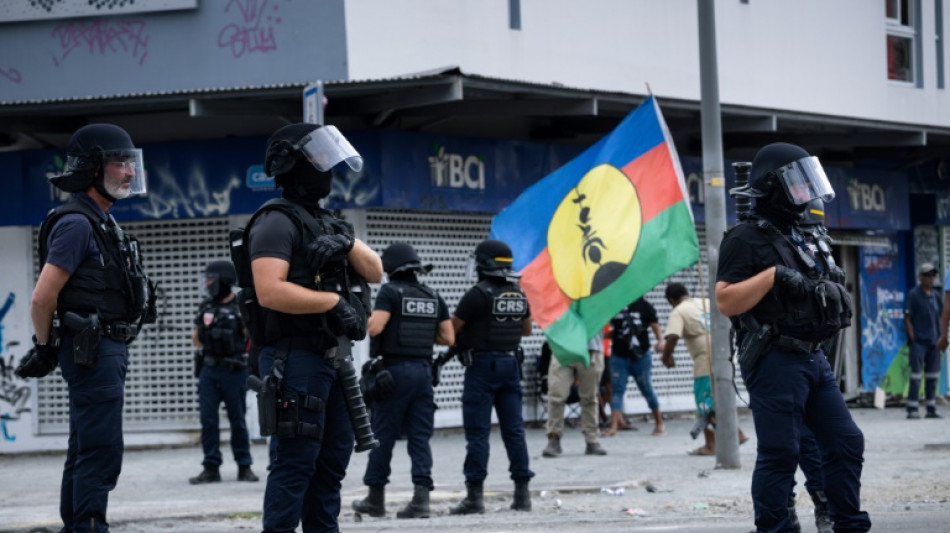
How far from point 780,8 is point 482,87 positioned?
286 inches

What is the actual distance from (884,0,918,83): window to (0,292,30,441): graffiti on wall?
1363 centimetres

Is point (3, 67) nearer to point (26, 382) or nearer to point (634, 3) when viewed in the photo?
point (26, 382)

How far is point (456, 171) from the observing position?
59.8ft

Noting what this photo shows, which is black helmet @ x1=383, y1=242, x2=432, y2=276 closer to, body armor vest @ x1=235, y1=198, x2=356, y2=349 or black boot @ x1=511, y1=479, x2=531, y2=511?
black boot @ x1=511, y1=479, x2=531, y2=511

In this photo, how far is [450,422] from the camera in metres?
18.4

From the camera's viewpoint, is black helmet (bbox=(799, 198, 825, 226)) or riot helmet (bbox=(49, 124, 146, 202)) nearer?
riot helmet (bbox=(49, 124, 146, 202))

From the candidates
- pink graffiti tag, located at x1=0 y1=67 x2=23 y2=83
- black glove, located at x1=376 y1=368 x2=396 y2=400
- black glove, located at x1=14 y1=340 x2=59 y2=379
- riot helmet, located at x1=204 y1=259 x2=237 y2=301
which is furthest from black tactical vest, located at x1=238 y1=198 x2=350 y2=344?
pink graffiti tag, located at x1=0 y1=67 x2=23 y2=83

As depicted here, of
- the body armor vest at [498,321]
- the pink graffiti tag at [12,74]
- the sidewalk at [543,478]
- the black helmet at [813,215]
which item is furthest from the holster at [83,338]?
the pink graffiti tag at [12,74]

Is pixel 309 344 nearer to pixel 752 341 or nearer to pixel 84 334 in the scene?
pixel 84 334

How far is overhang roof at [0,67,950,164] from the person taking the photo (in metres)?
16.0

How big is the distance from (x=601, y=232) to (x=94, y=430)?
602 cm

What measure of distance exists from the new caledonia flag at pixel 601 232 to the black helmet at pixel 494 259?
3.92 feet

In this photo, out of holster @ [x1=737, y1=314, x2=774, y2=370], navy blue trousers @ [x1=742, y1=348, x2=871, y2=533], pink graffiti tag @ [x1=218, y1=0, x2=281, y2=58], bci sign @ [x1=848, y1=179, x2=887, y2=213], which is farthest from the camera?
bci sign @ [x1=848, y1=179, x2=887, y2=213]

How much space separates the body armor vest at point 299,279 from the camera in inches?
234
